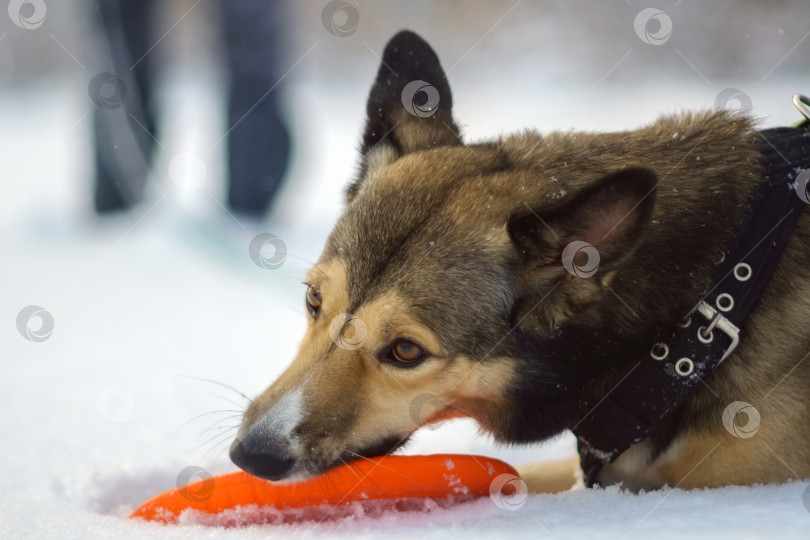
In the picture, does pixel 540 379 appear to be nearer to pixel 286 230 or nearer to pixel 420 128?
pixel 420 128

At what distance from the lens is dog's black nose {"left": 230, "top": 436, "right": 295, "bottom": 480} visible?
219 centimetres

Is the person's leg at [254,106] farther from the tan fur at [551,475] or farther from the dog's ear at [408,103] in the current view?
the tan fur at [551,475]

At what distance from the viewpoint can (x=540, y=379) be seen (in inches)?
94.9

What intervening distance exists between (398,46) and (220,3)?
13.1ft

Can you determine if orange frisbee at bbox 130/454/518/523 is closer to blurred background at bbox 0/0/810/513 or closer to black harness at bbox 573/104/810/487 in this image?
blurred background at bbox 0/0/810/513

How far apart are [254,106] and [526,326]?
4.53 m

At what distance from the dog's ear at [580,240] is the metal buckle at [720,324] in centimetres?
30

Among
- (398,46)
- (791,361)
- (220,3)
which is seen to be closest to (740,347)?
(791,361)

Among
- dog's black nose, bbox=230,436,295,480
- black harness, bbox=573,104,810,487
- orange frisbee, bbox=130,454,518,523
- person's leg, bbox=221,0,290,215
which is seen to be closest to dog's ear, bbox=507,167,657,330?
black harness, bbox=573,104,810,487

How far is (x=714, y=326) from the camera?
2283 mm

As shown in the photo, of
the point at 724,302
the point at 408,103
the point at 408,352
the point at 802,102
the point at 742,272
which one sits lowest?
the point at 408,352

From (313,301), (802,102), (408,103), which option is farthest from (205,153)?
(802,102)

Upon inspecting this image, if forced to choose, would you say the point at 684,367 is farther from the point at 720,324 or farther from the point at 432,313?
the point at 432,313

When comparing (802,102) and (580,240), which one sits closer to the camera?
(580,240)
